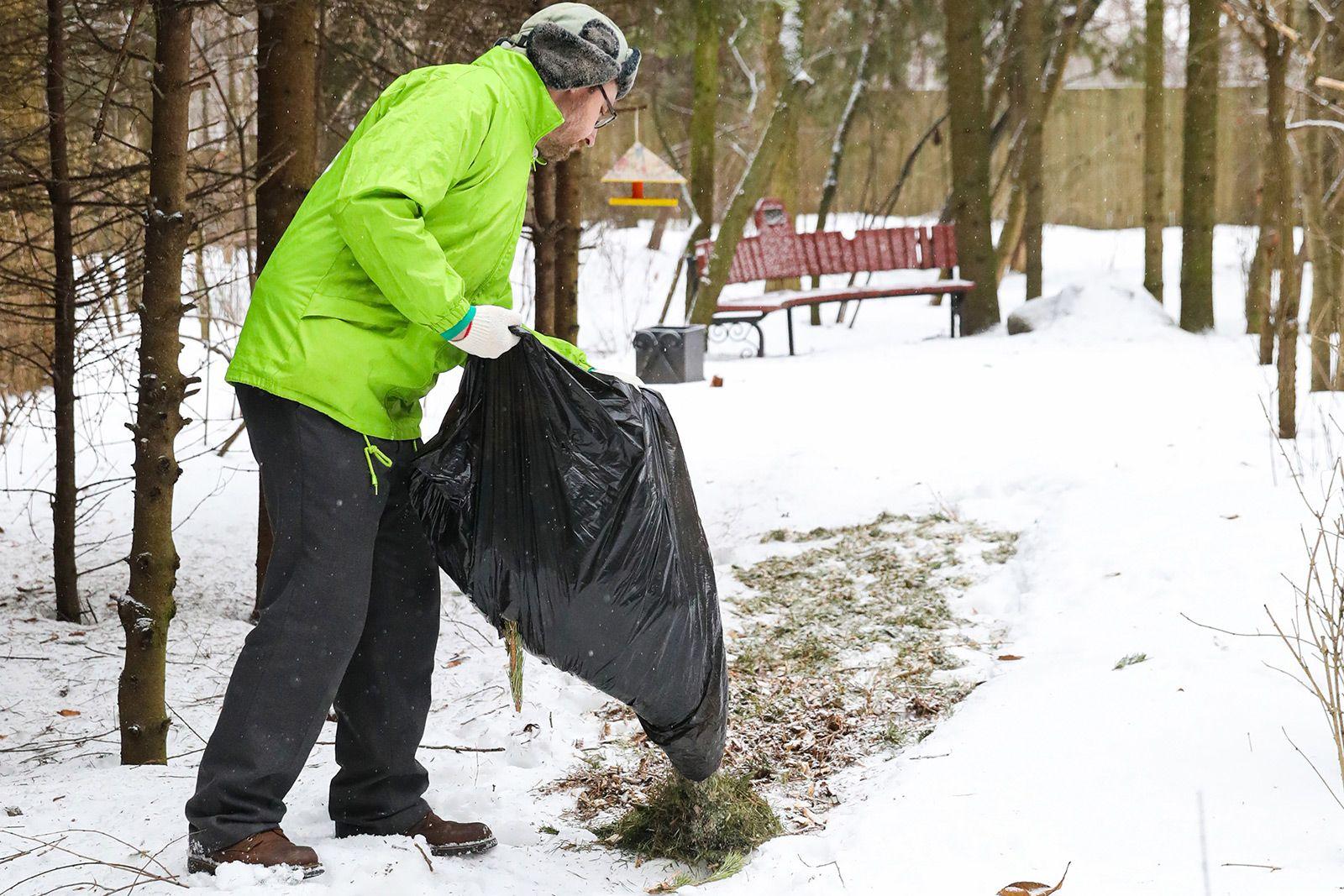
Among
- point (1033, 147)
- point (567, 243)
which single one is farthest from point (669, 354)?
point (1033, 147)

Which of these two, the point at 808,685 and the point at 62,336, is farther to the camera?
the point at 62,336

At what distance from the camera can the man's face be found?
222cm

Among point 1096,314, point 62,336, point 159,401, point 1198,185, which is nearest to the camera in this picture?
point 159,401

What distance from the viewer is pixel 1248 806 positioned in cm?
223

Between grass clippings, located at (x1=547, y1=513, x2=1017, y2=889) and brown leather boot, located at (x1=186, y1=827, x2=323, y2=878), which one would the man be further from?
grass clippings, located at (x1=547, y1=513, x2=1017, y2=889)

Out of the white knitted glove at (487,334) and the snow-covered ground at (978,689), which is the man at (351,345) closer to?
the white knitted glove at (487,334)

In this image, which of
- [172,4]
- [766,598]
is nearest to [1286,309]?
[766,598]

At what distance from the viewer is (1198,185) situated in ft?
30.8

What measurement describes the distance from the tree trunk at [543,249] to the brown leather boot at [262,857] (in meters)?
3.18

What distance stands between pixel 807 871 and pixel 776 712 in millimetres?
999

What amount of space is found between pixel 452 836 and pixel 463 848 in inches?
1.3

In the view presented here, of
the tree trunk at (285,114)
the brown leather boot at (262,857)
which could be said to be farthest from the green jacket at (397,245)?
the tree trunk at (285,114)

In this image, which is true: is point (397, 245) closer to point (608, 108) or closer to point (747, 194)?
point (608, 108)

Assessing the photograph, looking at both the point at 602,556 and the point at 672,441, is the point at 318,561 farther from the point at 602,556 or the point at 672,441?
the point at 672,441
